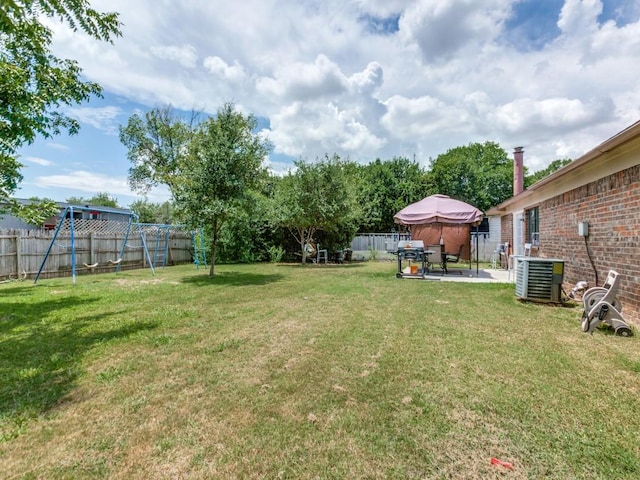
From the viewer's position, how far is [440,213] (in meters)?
9.85

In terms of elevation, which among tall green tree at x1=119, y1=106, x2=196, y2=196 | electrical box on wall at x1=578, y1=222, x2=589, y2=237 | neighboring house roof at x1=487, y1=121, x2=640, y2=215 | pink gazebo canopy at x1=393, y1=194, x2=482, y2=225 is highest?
tall green tree at x1=119, y1=106, x2=196, y2=196

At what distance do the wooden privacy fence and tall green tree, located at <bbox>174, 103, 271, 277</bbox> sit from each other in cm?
485

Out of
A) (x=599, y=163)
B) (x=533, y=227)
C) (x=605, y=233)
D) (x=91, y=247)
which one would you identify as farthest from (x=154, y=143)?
(x=605, y=233)

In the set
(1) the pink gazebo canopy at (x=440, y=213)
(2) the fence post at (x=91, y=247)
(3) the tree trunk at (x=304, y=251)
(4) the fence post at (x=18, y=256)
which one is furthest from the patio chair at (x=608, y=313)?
(2) the fence post at (x=91, y=247)

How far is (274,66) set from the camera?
36.0ft

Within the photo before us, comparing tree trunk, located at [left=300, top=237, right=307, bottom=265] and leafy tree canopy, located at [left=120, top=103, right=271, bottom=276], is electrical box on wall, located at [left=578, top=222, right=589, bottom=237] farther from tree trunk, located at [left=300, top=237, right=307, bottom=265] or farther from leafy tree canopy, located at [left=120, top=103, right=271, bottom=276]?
tree trunk, located at [left=300, top=237, right=307, bottom=265]

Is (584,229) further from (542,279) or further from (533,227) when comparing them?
(533,227)

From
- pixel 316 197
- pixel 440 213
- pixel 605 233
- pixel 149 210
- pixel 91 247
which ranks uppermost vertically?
pixel 149 210

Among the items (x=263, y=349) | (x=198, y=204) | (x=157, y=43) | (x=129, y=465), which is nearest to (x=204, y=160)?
(x=198, y=204)

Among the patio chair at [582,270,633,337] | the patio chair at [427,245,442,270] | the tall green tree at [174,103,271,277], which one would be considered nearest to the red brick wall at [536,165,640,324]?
the patio chair at [582,270,633,337]

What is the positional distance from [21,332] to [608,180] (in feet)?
29.4

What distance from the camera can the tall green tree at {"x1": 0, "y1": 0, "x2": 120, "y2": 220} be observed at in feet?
12.8

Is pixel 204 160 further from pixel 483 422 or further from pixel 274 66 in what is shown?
pixel 483 422

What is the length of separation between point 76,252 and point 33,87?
8974mm
